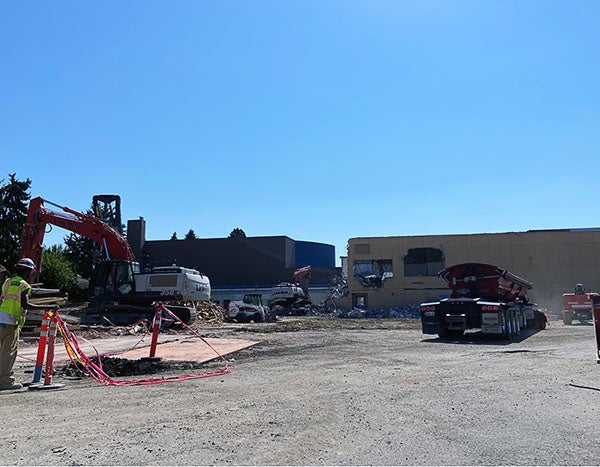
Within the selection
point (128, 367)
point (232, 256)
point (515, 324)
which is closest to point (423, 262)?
point (232, 256)

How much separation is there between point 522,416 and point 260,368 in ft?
19.6

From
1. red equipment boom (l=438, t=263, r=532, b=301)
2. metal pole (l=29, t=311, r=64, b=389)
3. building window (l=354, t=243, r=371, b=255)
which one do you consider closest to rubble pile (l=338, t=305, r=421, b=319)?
building window (l=354, t=243, r=371, b=255)

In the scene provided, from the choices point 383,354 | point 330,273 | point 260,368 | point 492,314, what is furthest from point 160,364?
point 330,273

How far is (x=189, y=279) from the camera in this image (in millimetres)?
27703

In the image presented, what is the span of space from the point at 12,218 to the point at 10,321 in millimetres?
42548

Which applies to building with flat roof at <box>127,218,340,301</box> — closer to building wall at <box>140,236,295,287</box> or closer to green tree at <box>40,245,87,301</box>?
building wall at <box>140,236,295,287</box>

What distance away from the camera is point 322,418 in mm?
6410

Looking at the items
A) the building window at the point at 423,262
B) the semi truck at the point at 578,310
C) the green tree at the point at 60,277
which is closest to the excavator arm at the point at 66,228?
the green tree at the point at 60,277

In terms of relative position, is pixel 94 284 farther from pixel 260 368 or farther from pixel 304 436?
pixel 304 436

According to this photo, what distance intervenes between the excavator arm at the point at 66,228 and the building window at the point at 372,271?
2940cm

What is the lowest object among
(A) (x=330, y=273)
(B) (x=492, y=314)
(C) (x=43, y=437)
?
(C) (x=43, y=437)

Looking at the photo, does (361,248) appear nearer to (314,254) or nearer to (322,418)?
(314,254)

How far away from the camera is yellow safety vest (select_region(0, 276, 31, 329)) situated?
8.98m

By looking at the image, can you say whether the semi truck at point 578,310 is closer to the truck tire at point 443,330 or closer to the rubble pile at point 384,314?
the rubble pile at point 384,314
